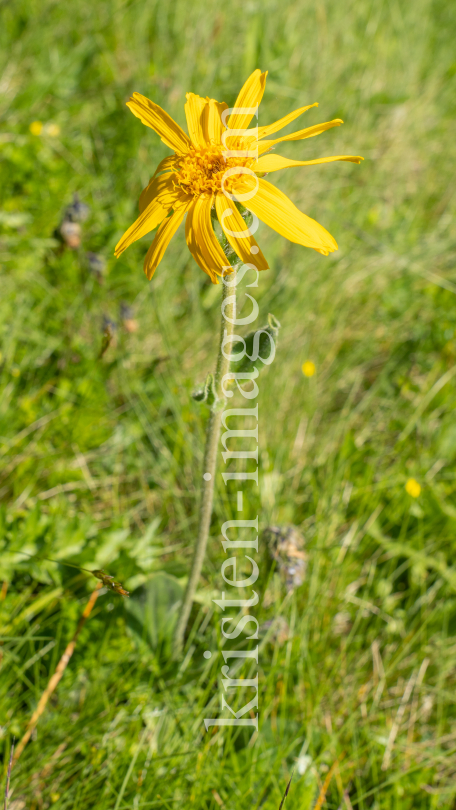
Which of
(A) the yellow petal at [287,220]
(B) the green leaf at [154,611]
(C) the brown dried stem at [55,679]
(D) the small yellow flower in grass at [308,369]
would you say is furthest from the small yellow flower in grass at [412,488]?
(A) the yellow petal at [287,220]

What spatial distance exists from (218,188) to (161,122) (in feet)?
0.80

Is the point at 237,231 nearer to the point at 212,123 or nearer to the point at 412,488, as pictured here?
the point at 212,123

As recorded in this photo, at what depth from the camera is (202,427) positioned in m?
2.41

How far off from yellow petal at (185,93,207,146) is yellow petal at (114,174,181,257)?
4.4 inches

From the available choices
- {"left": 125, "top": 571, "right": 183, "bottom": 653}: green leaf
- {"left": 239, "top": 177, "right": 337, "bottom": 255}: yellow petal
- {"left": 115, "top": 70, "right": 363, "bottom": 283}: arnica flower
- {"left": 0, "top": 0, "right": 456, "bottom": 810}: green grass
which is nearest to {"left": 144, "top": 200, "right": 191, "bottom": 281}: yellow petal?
{"left": 115, "top": 70, "right": 363, "bottom": 283}: arnica flower

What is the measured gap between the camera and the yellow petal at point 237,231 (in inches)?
43.0

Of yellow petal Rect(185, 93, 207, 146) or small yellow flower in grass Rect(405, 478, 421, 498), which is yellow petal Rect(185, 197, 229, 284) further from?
small yellow flower in grass Rect(405, 478, 421, 498)

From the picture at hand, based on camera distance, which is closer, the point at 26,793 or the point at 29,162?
the point at 26,793

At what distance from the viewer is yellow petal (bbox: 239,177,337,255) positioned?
110cm

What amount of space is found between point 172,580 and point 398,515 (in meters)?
1.00

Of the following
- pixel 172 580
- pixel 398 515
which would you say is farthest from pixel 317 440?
pixel 172 580

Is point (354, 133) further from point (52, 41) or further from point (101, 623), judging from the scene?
point (101, 623)

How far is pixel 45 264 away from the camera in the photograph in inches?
110

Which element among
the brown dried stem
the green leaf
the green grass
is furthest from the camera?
the green leaf
